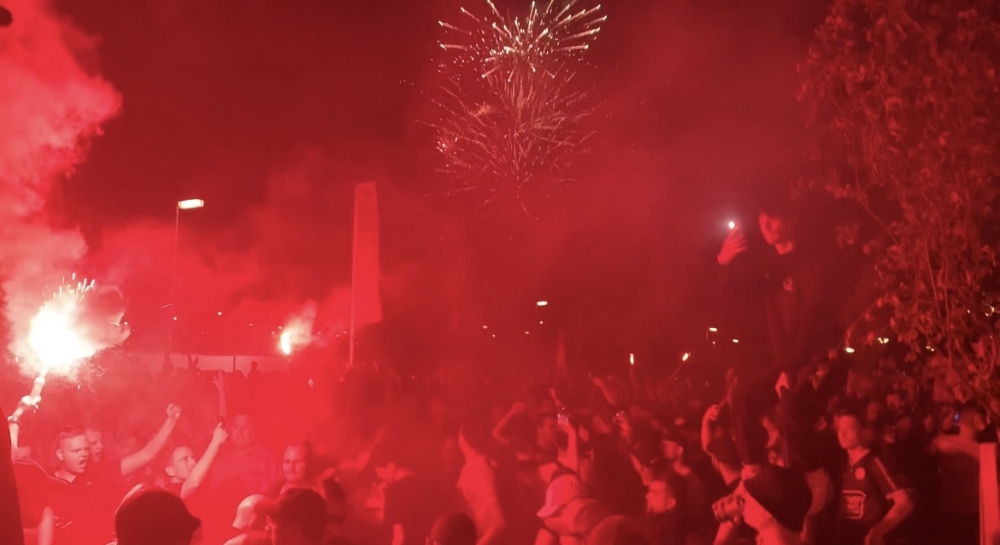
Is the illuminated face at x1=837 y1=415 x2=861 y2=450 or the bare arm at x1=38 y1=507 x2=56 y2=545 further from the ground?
the illuminated face at x1=837 y1=415 x2=861 y2=450

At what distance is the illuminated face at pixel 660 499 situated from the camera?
6.19 meters

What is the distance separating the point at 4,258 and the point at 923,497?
9.40 metres

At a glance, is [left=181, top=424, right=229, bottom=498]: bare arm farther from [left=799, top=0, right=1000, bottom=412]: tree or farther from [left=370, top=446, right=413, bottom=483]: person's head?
[left=799, top=0, right=1000, bottom=412]: tree

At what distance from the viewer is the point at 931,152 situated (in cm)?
511

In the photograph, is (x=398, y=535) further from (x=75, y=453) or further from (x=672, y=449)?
(x=75, y=453)

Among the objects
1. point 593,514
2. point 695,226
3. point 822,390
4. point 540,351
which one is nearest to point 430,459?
point 593,514

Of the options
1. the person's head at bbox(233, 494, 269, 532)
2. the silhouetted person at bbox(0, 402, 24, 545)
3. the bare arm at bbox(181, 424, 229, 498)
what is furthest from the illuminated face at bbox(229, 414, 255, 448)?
the silhouetted person at bbox(0, 402, 24, 545)

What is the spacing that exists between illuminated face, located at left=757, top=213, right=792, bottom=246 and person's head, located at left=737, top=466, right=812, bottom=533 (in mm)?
2158

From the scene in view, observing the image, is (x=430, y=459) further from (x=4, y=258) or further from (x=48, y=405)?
(x=4, y=258)

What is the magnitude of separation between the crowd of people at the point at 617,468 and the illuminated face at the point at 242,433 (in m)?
0.02

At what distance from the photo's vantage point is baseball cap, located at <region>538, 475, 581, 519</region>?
19.7ft

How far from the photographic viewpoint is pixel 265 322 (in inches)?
982

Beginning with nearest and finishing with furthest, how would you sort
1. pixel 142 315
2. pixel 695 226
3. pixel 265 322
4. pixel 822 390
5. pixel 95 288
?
pixel 822 390
pixel 95 288
pixel 142 315
pixel 695 226
pixel 265 322

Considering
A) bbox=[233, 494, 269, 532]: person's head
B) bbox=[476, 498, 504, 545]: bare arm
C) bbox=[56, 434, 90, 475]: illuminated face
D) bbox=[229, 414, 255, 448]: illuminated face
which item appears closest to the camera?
bbox=[233, 494, 269, 532]: person's head
